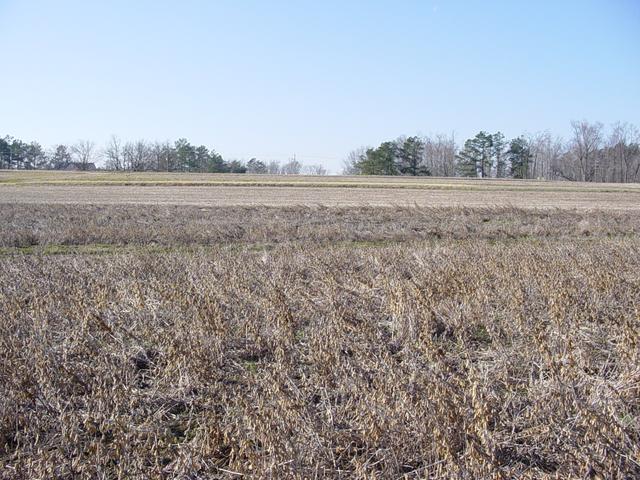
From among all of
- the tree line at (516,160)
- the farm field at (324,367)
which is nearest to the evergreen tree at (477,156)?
the tree line at (516,160)

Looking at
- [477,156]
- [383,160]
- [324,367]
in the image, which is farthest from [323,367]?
[477,156]

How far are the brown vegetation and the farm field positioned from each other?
0.06ft

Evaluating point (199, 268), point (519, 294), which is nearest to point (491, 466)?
point (519, 294)

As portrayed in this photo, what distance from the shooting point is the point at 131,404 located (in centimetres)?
354

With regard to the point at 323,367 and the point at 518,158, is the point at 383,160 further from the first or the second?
→ the point at 323,367

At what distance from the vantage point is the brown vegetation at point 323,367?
9.52 ft

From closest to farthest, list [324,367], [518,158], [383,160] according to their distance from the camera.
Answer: [324,367]
[383,160]
[518,158]

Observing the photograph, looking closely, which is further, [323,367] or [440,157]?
[440,157]

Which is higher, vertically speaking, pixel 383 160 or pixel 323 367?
pixel 383 160

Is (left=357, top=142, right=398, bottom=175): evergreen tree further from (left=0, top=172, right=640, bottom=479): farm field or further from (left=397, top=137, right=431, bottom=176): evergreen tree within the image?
(left=0, top=172, right=640, bottom=479): farm field

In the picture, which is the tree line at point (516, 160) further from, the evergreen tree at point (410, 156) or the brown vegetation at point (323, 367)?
the brown vegetation at point (323, 367)

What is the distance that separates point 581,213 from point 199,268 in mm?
22074

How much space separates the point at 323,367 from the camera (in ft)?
13.2

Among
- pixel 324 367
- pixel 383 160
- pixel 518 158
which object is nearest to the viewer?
pixel 324 367
